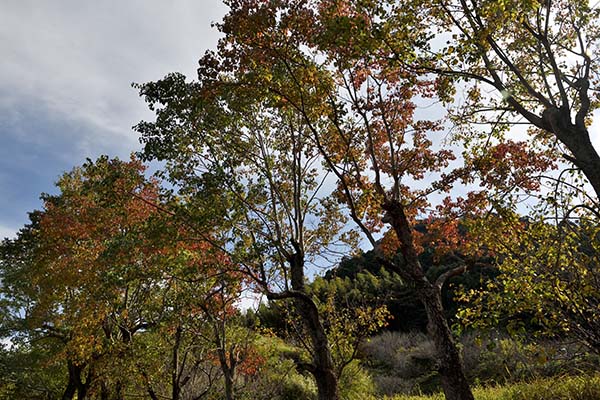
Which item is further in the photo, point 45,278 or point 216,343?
point 45,278

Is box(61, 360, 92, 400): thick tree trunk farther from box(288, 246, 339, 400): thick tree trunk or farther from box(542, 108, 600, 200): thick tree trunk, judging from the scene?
box(542, 108, 600, 200): thick tree trunk

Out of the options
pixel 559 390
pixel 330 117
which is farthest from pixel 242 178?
pixel 559 390

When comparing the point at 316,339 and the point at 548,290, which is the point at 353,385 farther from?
the point at 548,290

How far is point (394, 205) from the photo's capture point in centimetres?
794

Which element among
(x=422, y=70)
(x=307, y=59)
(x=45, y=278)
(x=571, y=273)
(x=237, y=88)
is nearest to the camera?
(x=571, y=273)

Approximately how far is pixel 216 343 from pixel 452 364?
20.7 ft

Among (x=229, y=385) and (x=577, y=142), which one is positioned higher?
(x=577, y=142)

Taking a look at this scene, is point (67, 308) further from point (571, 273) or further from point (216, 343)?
point (571, 273)

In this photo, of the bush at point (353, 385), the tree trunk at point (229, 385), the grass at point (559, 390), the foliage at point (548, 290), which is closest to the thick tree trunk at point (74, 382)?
the tree trunk at point (229, 385)

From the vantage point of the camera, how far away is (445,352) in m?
6.64

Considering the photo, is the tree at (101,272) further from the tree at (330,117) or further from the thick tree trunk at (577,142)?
the thick tree trunk at (577,142)

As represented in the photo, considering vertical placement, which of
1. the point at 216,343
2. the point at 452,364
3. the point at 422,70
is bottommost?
the point at 452,364

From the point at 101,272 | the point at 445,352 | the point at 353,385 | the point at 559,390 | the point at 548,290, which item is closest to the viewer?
the point at 548,290

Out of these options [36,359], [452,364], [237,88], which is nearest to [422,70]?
[237,88]
